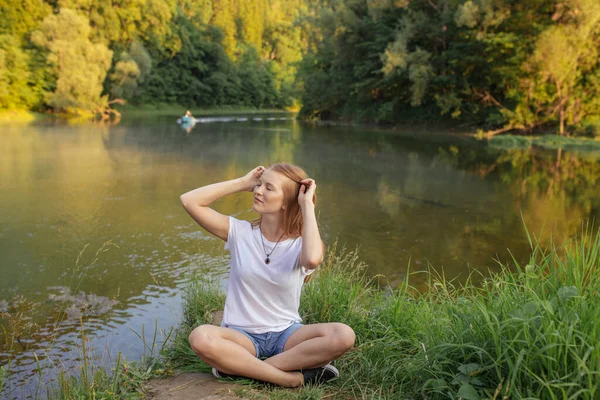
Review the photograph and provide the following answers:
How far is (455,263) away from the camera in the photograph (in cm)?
701

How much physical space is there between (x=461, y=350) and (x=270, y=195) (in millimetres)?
1285

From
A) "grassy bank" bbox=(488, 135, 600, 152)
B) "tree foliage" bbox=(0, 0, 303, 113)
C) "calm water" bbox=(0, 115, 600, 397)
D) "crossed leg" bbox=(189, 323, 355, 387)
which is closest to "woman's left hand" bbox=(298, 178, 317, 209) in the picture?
"crossed leg" bbox=(189, 323, 355, 387)

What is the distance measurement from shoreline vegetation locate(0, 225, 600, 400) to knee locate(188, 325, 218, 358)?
0.92 feet

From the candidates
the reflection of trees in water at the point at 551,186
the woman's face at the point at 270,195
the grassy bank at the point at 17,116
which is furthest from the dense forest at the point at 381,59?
the woman's face at the point at 270,195

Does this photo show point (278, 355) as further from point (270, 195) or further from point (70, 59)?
point (70, 59)

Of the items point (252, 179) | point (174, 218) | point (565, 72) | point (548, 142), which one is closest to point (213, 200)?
point (252, 179)

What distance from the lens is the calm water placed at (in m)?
5.02

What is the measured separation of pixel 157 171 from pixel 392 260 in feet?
28.0

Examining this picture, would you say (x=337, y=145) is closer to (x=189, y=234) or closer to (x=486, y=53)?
(x=486, y=53)

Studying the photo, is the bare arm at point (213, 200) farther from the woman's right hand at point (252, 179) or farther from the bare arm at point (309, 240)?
the bare arm at point (309, 240)

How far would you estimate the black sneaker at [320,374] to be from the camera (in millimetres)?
2912

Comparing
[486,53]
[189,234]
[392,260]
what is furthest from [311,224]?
[486,53]

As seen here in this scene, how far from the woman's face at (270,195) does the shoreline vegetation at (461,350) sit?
95 cm

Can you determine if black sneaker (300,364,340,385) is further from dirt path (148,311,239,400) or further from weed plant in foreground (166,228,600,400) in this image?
dirt path (148,311,239,400)
